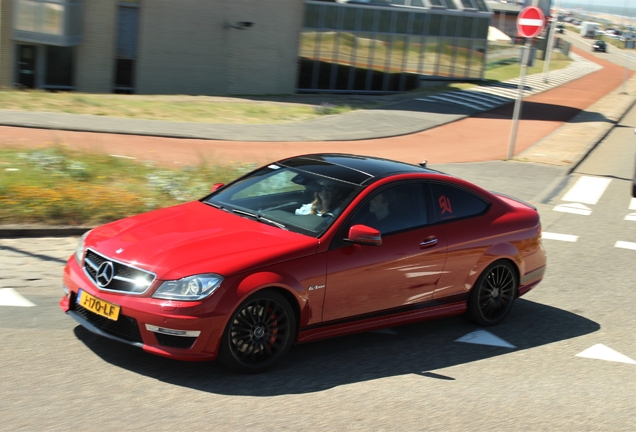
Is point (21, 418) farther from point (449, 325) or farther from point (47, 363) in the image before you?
point (449, 325)

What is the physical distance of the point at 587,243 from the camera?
1205 centimetres

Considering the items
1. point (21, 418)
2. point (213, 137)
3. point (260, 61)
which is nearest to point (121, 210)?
point (21, 418)

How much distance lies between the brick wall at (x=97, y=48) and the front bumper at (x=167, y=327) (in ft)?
93.0

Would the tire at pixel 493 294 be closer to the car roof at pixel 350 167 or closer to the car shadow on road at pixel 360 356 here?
the car shadow on road at pixel 360 356

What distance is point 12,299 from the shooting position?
23.5 ft

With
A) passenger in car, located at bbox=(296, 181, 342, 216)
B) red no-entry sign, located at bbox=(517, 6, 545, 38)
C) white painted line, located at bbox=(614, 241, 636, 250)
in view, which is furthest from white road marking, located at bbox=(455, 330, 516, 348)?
red no-entry sign, located at bbox=(517, 6, 545, 38)

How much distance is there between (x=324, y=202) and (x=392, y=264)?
0.75 m

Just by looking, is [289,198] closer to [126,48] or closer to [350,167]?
[350,167]

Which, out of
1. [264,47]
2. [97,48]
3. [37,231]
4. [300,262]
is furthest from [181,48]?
[300,262]

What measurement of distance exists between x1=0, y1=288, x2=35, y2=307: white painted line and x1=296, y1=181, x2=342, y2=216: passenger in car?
8.41 feet

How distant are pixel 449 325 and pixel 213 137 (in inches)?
530

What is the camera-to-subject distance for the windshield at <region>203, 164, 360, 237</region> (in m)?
6.52

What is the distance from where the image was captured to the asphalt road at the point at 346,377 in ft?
16.9

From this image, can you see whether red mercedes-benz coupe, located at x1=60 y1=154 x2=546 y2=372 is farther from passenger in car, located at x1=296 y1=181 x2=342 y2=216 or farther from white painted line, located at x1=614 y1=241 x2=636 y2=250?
white painted line, located at x1=614 y1=241 x2=636 y2=250
